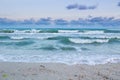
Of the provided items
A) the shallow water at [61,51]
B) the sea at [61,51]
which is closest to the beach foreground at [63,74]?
the sea at [61,51]

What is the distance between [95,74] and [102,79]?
67 centimetres

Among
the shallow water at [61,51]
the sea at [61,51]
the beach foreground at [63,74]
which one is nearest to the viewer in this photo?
the beach foreground at [63,74]

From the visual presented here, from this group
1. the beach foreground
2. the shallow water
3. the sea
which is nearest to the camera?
the beach foreground

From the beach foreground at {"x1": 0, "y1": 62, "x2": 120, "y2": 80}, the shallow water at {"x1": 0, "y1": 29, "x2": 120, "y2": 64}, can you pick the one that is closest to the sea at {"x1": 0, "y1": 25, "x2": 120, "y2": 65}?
the shallow water at {"x1": 0, "y1": 29, "x2": 120, "y2": 64}

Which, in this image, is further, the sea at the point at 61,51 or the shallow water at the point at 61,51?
the shallow water at the point at 61,51

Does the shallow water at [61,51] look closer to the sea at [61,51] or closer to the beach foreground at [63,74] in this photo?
the sea at [61,51]

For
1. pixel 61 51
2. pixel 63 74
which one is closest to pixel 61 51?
pixel 61 51

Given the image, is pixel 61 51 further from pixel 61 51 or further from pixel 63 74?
pixel 63 74

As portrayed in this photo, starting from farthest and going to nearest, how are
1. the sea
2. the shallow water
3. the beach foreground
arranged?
the shallow water < the sea < the beach foreground

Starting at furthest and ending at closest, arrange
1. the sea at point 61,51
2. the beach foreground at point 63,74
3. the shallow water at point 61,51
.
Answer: the shallow water at point 61,51
the sea at point 61,51
the beach foreground at point 63,74

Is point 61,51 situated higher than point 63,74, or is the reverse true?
point 63,74

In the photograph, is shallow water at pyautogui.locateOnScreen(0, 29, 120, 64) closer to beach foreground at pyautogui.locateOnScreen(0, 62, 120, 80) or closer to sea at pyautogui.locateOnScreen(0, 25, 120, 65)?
sea at pyautogui.locateOnScreen(0, 25, 120, 65)

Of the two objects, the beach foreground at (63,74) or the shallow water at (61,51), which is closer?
the beach foreground at (63,74)

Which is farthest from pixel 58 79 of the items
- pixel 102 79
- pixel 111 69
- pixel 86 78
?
pixel 111 69
